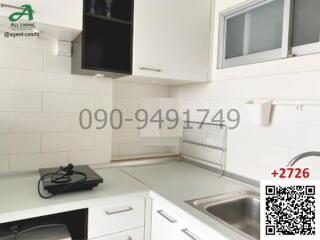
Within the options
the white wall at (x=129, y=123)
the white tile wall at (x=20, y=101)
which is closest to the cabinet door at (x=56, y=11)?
the white tile wall at (x=20, y=101)

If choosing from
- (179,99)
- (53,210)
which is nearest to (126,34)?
(179,99)

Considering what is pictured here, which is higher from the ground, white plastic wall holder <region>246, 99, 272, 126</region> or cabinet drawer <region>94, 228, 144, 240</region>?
white plastic wall holder <region>246, 99, 272, 126</region>

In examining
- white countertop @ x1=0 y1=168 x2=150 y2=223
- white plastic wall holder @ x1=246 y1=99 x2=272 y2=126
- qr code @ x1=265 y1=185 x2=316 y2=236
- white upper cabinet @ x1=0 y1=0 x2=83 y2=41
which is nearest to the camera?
qr code @ x1=265 y1=185 x2=316 y2=236

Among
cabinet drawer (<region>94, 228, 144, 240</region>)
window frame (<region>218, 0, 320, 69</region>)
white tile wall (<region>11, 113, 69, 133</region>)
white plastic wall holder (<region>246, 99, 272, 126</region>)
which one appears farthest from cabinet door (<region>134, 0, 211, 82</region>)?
cabinet drawer (<region>94, 228, 144, 240</region>)

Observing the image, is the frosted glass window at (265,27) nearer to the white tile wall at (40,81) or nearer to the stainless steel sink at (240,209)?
the stainless steel sink at (240,209)

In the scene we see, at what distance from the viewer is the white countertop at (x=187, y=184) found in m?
1.02

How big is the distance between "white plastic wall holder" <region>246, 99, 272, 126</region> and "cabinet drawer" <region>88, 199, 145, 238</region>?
0.76m

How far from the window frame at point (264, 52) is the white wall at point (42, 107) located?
849mm

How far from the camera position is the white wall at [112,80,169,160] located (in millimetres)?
1899

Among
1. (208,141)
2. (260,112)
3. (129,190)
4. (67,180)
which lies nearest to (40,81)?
(67,180)

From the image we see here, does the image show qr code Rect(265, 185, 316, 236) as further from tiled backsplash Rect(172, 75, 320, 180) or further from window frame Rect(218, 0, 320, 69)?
window frame Rect(218, 0, 320, 69)

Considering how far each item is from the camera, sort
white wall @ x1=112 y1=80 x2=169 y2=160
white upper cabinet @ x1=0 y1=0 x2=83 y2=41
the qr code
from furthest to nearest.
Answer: white wall @ x1=112 y1=80 x2=169 y2=160 → white upper cabinet @ x1=0 y1=0 x2=83 y2=41 → the qr code

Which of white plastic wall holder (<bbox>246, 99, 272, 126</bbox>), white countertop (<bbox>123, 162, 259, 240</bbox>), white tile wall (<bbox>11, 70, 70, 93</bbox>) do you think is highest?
white tile wall (<bbox>11, 70, 70, 93</bbox>)

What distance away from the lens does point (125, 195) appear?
1.25 metres
